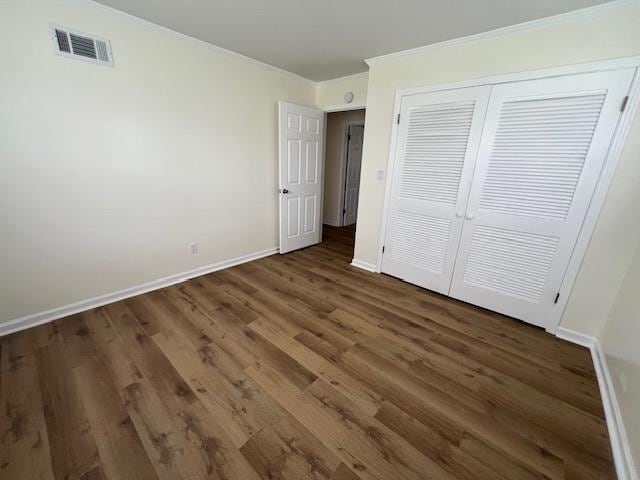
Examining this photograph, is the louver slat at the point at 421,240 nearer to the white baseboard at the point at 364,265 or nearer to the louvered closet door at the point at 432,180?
the louvered closet door at the point at 432,180

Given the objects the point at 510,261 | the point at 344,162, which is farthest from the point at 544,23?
the point at 344,162

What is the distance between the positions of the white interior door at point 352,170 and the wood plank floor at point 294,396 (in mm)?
3404

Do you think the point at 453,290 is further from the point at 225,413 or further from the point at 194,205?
the point at 194,205

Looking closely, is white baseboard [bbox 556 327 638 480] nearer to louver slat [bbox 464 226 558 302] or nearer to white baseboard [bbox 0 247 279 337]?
louver slat [bbox 464 226 558 302]

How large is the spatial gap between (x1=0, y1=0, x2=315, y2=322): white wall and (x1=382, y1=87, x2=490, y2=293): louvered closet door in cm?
182

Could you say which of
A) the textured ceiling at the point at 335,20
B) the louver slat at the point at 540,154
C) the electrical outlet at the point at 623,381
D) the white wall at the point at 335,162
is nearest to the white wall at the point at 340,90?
the textured ceiling at the point at 335,20

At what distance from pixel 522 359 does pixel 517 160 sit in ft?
5.11

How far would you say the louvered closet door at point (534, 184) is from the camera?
1.82 m

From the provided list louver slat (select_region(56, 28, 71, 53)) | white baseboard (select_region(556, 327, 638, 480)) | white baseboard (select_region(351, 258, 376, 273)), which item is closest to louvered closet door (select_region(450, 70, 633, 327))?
white baseboard (select_region(556, 327, 638, 480))

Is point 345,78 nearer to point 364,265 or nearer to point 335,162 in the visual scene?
point 335,162

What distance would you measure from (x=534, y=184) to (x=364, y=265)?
74.5 inches

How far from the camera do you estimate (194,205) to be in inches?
110

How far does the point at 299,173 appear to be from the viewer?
3.60m

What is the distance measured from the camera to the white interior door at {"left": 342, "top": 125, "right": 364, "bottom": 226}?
515 cm
